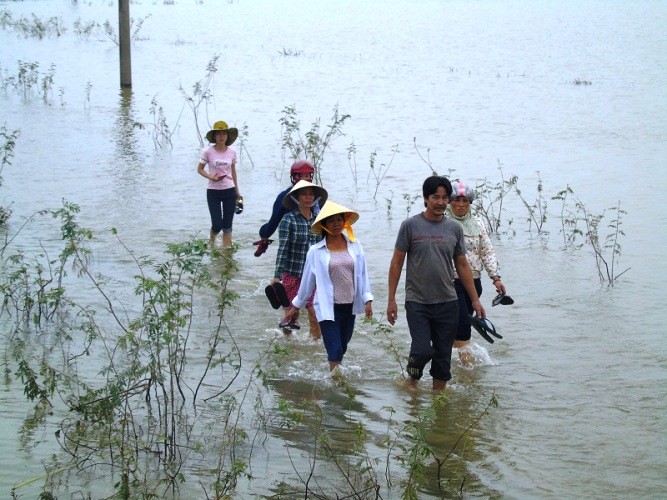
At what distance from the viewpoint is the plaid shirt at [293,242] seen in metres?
8.43

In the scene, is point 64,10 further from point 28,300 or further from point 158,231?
point 28,300

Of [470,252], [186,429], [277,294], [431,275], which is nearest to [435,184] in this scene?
[431,275]

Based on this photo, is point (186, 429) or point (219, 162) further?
point (219, 162)

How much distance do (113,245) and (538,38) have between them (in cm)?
3145

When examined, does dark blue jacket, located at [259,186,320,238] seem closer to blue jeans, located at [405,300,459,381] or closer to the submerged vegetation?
the submerged vegetation

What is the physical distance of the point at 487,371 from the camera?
8445 mm

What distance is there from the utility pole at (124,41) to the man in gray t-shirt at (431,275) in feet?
56.8

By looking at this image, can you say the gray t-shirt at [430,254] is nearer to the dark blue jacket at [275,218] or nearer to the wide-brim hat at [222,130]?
the dark blue jacket at [275,218]

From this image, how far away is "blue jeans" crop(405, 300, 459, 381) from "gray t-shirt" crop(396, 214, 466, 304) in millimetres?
68

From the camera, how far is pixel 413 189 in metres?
16.2

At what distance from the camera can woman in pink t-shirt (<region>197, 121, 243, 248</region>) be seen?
1152 cm

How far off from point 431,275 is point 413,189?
30.3 feet

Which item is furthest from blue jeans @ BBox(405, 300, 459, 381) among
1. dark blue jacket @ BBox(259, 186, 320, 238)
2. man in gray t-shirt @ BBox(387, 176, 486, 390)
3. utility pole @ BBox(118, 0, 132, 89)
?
utility pole @ BBox(118, 0, 132, 89)

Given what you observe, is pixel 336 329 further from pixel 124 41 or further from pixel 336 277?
pixel 124 41
